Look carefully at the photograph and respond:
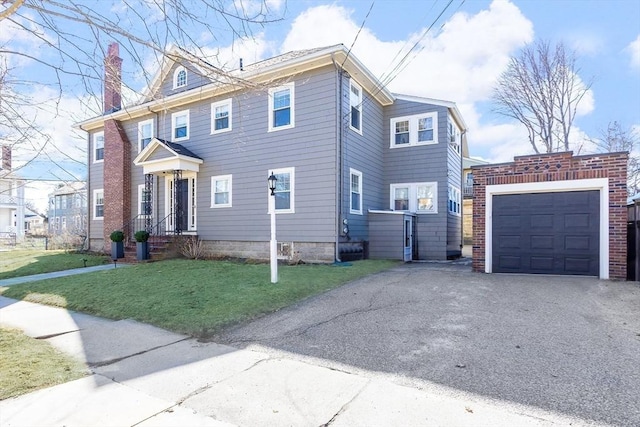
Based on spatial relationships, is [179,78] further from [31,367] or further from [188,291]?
[31,367]

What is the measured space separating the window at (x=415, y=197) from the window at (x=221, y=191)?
6.49 m

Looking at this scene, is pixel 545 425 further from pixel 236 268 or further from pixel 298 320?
pixel 236 268

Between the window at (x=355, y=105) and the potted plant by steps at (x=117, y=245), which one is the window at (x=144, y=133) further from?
the window at (x=355, y=105)

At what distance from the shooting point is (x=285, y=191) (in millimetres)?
12148

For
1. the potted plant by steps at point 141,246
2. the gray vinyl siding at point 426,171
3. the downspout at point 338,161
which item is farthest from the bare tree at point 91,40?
the gray vinyl siding at point 426,171

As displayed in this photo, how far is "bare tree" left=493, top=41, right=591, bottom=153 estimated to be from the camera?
861 inches

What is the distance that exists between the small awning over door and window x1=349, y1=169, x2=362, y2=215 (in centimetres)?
598

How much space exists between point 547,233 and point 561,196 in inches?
38.0

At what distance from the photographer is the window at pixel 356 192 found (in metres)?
12.4

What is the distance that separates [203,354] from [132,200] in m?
14.0

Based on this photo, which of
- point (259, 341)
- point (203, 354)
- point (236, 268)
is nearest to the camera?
point (203, 354)

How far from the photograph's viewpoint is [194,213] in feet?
47.9

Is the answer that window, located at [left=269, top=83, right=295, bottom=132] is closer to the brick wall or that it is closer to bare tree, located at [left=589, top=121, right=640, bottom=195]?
the brick wall

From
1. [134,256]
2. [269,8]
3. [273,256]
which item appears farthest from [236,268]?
[269,8]
